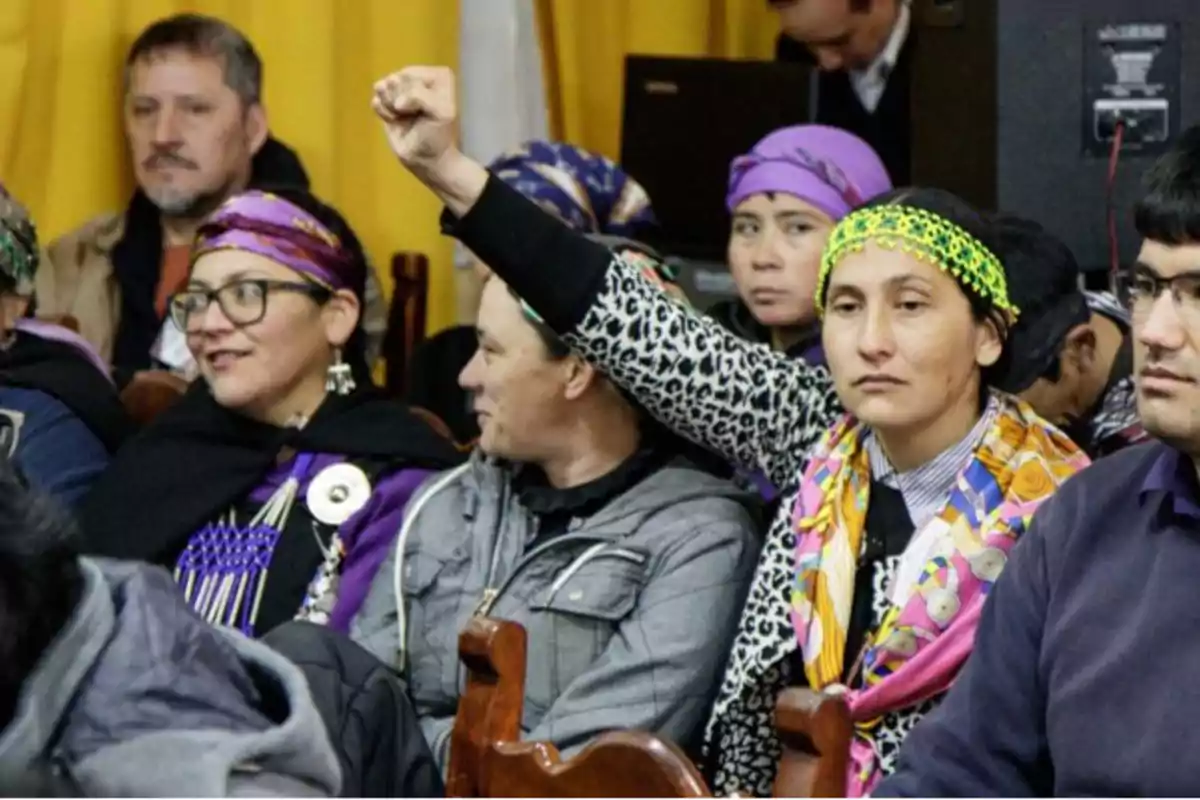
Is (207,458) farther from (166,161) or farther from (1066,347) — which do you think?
(1066,347)

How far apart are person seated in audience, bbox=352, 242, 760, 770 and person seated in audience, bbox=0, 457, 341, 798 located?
2.88ft

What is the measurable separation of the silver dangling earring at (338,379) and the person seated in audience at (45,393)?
0.34m

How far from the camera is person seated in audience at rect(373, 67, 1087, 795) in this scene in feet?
→ 6.69

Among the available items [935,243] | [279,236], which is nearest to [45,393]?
[279,236]

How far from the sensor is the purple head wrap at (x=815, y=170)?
2865mm

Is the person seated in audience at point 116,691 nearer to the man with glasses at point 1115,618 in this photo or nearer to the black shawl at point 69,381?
the man with glasses at point 1115,618

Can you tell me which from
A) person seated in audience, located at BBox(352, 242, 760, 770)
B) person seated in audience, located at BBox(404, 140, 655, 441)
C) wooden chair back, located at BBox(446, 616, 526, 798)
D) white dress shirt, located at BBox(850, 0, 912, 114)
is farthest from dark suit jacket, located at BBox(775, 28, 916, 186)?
→ wooden chair back, located at BBox(446, 616, 526, 798)

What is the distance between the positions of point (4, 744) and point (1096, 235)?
1.80 metres

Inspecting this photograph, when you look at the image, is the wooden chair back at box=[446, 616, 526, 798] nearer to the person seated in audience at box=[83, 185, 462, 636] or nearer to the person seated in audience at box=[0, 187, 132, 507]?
the person seated in audience at box=[83, 185, 462, 636]

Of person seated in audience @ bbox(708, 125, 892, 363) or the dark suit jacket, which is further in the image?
the dark suit jacket

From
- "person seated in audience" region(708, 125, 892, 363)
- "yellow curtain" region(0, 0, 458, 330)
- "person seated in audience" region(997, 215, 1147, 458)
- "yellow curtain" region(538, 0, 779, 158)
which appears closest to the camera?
"person seated in audience" region(997, 215, 1147, 458)

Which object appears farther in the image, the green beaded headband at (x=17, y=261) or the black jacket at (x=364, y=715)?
the green beaded headband at (x=17, y=261)

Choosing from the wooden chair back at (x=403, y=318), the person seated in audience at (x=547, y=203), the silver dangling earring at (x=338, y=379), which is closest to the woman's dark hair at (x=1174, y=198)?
the silver dangling earring at (x=338, y=379)

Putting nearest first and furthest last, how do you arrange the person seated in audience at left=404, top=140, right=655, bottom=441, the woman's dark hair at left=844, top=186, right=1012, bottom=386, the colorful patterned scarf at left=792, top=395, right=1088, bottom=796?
the colorful patterned scarf at left=792, top=395, right=1088, bottom=796
the woman's dark hair at left=844, top=186, right=1012, bottom=386
the person seated in audience at left=404, top=140, right=655, bottom=441
